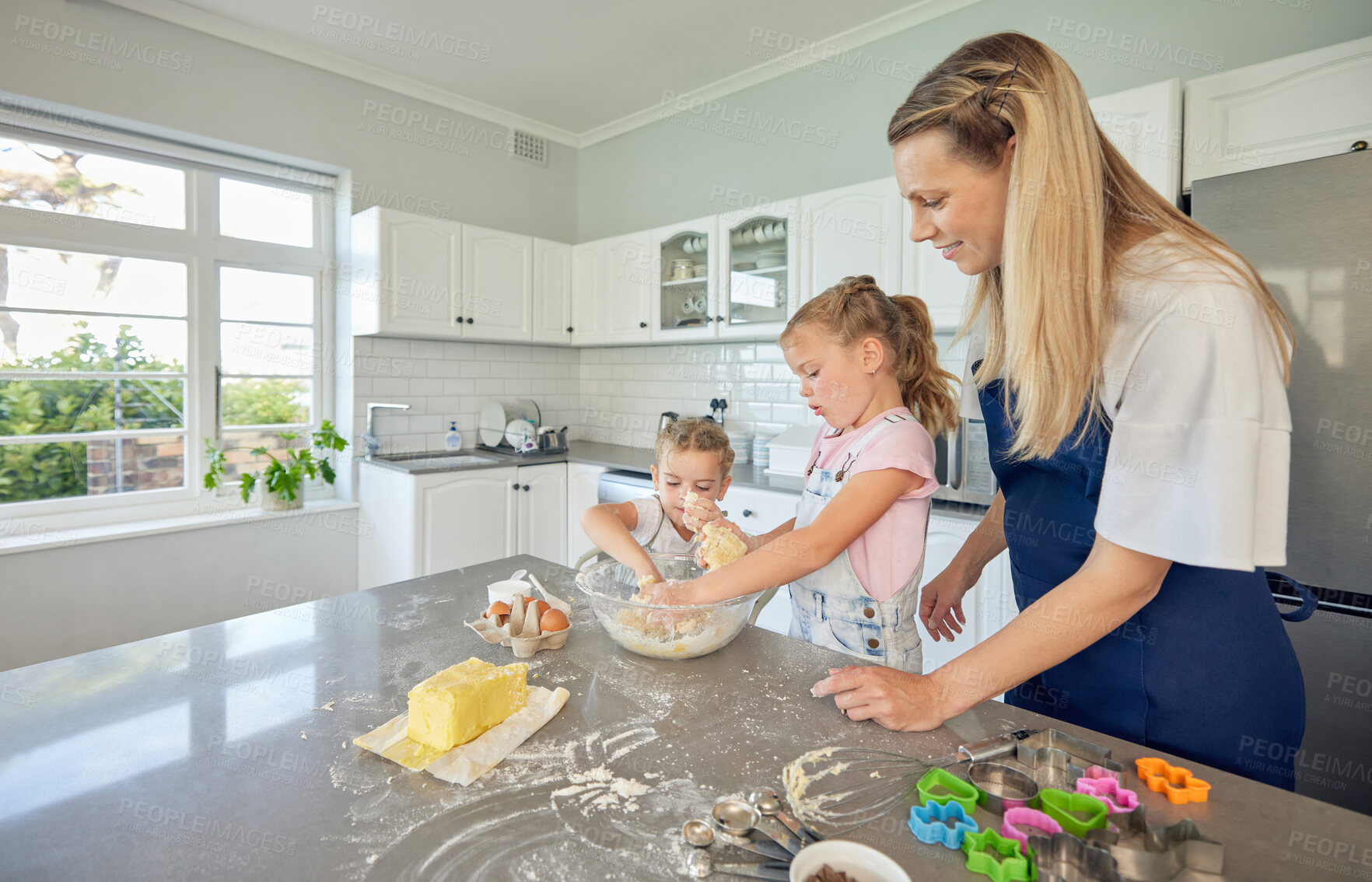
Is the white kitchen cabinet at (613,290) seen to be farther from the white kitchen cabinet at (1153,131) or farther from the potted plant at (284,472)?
the white kitchen cabinet at (1153,131)

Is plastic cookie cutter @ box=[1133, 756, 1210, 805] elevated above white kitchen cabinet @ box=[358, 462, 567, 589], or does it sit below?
above

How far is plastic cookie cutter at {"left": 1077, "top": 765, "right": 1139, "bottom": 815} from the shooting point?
659 mm

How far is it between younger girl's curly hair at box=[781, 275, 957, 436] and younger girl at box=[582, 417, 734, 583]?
0.31 m

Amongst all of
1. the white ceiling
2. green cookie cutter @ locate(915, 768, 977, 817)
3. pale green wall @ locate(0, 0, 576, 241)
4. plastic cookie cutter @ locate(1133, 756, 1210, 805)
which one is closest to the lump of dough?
green cookie cutter @ locate(915, 768, 977, 817)

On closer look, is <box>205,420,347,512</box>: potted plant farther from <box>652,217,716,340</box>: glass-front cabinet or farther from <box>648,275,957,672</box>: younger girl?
<box>648,275,957,672</box>: younger girl

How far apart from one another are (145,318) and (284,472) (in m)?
0.88

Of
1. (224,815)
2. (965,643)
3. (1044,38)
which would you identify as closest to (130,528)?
(224,815)

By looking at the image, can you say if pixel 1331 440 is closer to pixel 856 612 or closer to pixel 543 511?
pixel 856 612

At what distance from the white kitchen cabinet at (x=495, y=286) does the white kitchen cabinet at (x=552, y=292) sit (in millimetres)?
44

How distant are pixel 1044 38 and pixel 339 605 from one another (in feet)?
10.3

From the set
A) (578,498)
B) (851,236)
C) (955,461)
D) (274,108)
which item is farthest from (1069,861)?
(274,108)

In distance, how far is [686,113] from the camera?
13.0 ft

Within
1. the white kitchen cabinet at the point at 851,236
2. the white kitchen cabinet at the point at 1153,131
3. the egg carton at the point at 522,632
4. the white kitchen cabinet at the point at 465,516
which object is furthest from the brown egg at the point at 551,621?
the white kitchen cabinet at the point at 465,516

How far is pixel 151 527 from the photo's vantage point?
2926 millimetres
